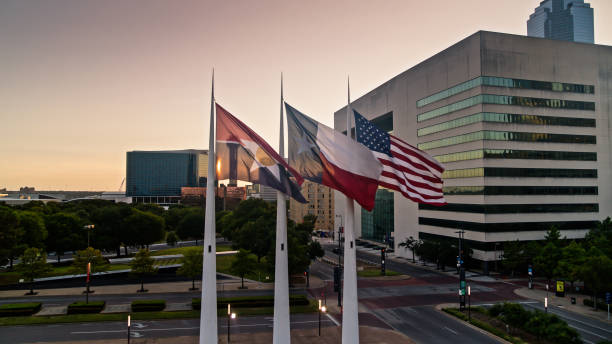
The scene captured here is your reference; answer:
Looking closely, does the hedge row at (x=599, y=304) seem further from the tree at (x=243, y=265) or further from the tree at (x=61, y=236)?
the tree at (x=61, y=236)

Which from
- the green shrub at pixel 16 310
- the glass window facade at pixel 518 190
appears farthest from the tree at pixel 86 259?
the glass window facade at pixel 518 190

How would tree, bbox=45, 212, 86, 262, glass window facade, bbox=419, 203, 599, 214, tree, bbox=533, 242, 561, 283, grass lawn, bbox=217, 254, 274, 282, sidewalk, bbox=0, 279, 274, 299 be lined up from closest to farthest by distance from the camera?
sidewalk, bbox=0, 279, 274, 299 → grass lawn, bbox=217, 254, 274, 282 → tree, bbox=533, 242, 561, 283 → glass window facade, bbox=419, 203, 599, 214 → tree, bbox=45, 212, 86, 262

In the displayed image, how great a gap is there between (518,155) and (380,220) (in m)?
49.8

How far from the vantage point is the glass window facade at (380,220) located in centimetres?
10781

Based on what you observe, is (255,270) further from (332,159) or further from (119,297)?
(332,159)

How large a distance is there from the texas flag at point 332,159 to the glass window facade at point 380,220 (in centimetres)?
8737

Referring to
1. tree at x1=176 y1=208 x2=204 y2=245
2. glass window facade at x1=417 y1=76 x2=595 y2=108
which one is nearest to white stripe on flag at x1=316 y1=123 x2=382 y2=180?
glass window facade at x1=417 y1=76 x2=595 y2=108

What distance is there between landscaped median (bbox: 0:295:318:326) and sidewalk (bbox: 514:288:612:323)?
1108 inches

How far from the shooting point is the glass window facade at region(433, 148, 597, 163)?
224 ft

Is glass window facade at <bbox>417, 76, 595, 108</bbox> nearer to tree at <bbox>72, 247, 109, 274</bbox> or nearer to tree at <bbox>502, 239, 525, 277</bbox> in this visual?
tree at <bbox>502, 239, 525, 277</bbox>

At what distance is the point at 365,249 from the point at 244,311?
66.5 metres

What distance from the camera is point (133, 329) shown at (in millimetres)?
35000

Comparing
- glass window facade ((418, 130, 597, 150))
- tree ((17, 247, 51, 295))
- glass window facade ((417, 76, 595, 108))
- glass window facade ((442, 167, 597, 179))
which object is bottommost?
tree ((17, 247, 51, 295))

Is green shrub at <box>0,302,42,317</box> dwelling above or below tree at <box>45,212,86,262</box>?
below
